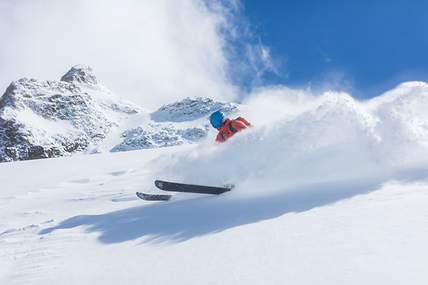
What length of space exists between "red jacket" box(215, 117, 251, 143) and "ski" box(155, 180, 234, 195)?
1697 millimetres

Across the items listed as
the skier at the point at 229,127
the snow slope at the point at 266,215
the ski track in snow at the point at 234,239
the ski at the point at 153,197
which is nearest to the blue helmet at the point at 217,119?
the skier at the point at 229,127

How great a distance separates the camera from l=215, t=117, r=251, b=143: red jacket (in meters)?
8.27

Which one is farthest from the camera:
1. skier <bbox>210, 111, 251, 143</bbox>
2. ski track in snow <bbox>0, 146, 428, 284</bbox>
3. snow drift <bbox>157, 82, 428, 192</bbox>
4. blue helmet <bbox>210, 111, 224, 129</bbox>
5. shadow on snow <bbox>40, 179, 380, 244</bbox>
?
blue helmet <bbox>210, 111, 224, 129</bbox>

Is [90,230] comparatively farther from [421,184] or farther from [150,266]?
[421,184]

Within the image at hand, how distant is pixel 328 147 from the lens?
268 inches

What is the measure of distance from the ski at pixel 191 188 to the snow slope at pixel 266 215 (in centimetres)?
12

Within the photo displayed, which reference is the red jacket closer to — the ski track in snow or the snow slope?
the snow slope

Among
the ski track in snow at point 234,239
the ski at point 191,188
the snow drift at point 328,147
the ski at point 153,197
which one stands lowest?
the ski track in snow at point 234,239

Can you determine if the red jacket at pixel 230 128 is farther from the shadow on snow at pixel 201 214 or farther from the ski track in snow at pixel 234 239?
the shadow on snow at pixel 201 214

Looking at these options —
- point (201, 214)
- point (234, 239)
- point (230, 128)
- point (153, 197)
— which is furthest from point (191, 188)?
point (234, 239)

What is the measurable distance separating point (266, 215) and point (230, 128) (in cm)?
354

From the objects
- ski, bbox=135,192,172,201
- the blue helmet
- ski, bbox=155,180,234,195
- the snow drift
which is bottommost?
ski, bbox=135,192,172,201

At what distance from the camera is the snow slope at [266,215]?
338 centimetres

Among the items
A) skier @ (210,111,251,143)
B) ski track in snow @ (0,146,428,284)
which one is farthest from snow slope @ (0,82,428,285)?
skier @ (210,111,251,143)
